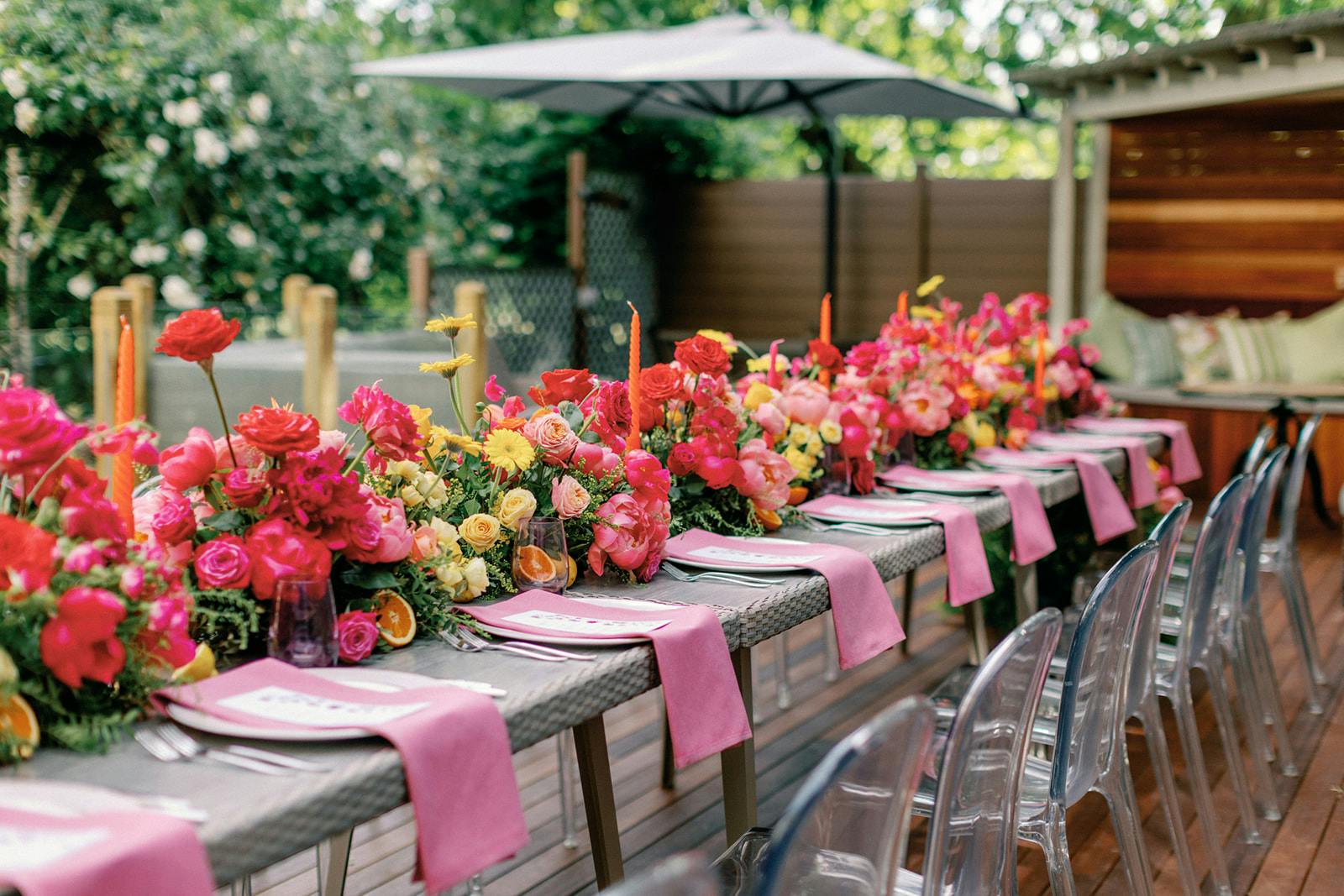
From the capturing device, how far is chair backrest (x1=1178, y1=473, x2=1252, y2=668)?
8.73 ft

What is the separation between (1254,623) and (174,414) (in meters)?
3.83

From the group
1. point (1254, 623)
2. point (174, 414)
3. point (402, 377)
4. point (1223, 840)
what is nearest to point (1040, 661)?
point (1223, 840)

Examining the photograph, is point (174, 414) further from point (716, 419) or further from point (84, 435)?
point (84, 435)

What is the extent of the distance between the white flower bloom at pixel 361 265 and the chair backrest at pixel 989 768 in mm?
7326

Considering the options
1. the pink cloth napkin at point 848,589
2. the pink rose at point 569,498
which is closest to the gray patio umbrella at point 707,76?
the pink cloth napkin at point 848,589

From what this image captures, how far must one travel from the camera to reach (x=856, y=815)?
4.45ft

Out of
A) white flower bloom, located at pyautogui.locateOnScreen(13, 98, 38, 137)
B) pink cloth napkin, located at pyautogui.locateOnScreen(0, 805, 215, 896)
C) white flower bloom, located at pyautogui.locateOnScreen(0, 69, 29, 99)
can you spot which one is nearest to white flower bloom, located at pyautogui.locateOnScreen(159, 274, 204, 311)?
white flower bloom, located at pyautogui.locateOnScreen(13, 98, 38, 137)

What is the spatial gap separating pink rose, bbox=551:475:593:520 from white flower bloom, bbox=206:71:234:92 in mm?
5923

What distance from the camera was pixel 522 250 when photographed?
1035 centimetres

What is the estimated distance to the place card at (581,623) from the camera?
177 centimetres

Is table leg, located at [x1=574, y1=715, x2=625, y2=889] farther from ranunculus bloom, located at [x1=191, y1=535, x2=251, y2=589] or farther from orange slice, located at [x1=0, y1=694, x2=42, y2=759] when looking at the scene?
orange slice, located at [x1=0, y1=694, x2=42, y2=759]

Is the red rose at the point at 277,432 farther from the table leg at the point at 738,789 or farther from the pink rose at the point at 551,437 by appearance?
the table leg at the point at 738,789

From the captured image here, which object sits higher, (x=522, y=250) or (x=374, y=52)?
(x=374, y=52)

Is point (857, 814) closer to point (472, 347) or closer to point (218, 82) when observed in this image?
point (472, 347)
